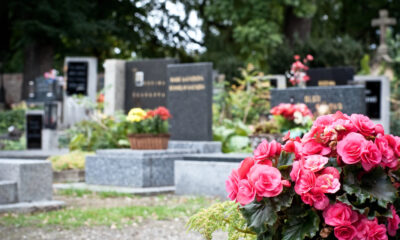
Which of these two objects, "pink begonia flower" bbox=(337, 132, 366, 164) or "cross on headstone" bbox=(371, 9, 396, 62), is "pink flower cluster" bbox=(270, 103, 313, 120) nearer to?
"pink begonia flower" bbox=(337, 132, 366, 164)

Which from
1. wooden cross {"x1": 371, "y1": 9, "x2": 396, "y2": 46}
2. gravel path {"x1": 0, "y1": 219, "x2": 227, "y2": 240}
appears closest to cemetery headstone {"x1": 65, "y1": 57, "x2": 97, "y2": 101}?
wooden cross {"x1": 371, "y1": 9, "x2": 396, "y2": 46}

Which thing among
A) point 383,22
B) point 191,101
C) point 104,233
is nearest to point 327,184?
point 104,233

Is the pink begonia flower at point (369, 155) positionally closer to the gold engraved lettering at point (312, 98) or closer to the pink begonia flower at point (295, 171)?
the pink begonia flower at point (295, 171)

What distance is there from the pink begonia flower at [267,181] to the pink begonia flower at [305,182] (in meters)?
0.08

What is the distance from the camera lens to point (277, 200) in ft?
8.43

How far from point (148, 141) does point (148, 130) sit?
0.18m

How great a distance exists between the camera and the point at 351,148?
257 cm

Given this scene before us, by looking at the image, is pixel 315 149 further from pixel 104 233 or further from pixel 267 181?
pixel 104 233

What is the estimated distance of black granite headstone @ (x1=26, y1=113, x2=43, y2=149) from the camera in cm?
1795

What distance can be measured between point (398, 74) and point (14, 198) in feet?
49.1

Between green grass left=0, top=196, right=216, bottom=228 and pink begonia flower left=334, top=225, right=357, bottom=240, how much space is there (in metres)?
4.06

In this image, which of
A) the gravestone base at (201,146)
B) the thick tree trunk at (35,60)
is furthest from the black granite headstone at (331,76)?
the thick tree trunk at (35,60)

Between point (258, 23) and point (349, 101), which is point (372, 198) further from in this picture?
point (258, 23)

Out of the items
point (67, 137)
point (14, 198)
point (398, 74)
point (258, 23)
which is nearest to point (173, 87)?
point (14, 198)
